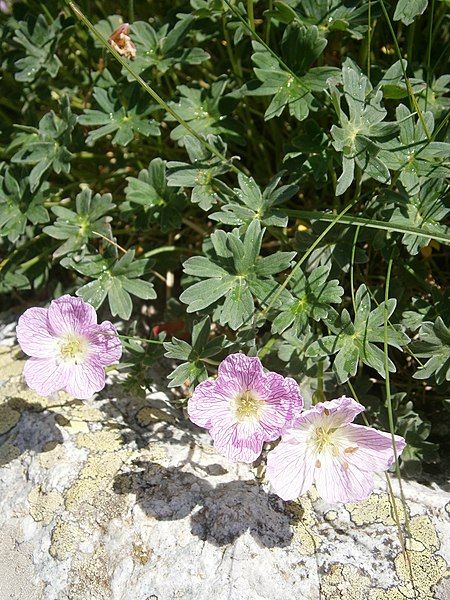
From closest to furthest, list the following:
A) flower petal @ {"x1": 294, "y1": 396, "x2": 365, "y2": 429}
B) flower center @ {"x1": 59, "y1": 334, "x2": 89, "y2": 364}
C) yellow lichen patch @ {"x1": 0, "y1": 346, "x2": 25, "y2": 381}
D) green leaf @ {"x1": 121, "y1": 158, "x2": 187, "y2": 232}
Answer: flower petal @ {"x1": 294, "y1": 396, "x2": 365, "y2": 429}, flower center @ {"x1": 59, "y1": 334, "x2": 89, "y2": 364}, green leaf @ {"x1": 121, "y1": 158, "x2": 187, "y2": 232}, yellow lichen patch @ {"x1": 0, "y1": 346, "x2": 25, "y2": 381}

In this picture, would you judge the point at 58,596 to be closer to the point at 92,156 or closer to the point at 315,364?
the point at 315,364

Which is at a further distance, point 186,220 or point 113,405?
point 186,220

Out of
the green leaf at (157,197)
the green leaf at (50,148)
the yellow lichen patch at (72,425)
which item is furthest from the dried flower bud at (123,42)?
the yellow lichen patch at (72,425)

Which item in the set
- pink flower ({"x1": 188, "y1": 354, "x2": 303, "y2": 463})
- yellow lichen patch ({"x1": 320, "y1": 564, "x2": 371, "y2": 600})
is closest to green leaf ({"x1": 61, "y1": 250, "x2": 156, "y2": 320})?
pink flower ({"x1": 188, "y1": 354, "x2": 303, "y2": 463})

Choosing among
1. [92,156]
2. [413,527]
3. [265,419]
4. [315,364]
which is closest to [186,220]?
[92,156]

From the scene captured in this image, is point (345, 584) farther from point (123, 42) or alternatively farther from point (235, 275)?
point (123, 42)

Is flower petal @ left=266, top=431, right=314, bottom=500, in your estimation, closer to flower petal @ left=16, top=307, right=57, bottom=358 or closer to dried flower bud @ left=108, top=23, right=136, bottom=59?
flower petal @ left=16, top=307, right=57, bottom=358

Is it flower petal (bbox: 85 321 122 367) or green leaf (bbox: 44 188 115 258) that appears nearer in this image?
flower petal (bbox: 85 321 122 367)
